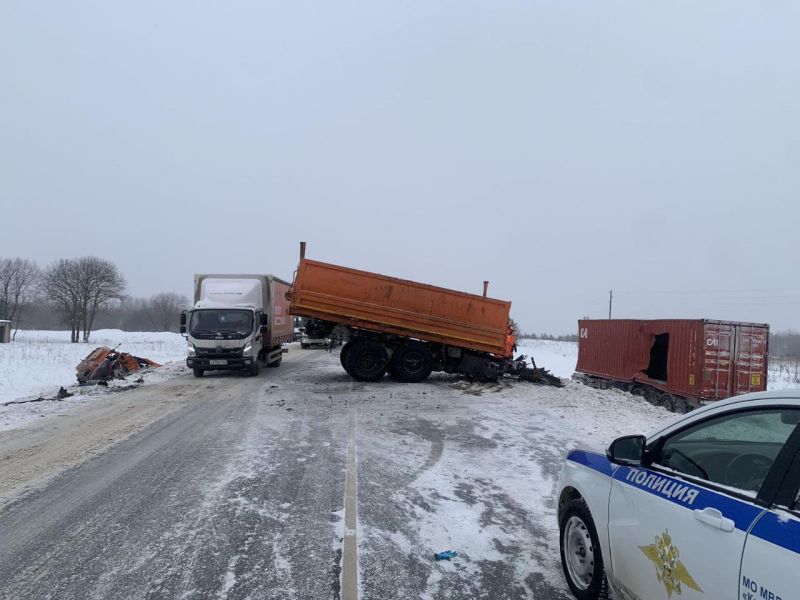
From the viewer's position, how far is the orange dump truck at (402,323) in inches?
620

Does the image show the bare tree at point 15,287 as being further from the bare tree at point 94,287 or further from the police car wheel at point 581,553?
the police car wheel at point 581,553

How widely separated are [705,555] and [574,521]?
4.77ft

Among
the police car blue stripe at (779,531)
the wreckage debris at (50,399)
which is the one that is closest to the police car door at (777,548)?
the police car blue stripe at (779,531)

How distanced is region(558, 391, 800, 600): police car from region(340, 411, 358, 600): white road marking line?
1482mm

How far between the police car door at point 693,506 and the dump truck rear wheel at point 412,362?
13263 mm

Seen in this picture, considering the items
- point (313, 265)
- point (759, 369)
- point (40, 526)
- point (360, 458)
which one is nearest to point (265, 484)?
point (360, 458)

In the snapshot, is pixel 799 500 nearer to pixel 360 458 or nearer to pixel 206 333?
pixel 360 458

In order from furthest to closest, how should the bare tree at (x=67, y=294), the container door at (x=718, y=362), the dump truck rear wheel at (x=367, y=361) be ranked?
the bare tree at (x=67, y=294) → the container door at (x=718, y=362) → the dump truck rear wheel at (x=367, y=361)

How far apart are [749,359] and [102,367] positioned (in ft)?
65.0

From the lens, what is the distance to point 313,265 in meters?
15.7

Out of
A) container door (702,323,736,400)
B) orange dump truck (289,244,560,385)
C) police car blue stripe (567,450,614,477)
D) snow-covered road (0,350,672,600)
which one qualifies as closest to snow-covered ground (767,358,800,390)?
container door (702,323,736,400)

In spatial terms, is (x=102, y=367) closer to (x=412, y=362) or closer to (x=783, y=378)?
(x=412, y=362)

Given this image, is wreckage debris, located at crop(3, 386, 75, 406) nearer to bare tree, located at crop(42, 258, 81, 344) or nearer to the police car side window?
the police car side window

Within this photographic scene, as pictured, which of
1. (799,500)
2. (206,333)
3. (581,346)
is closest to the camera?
(799,500)
